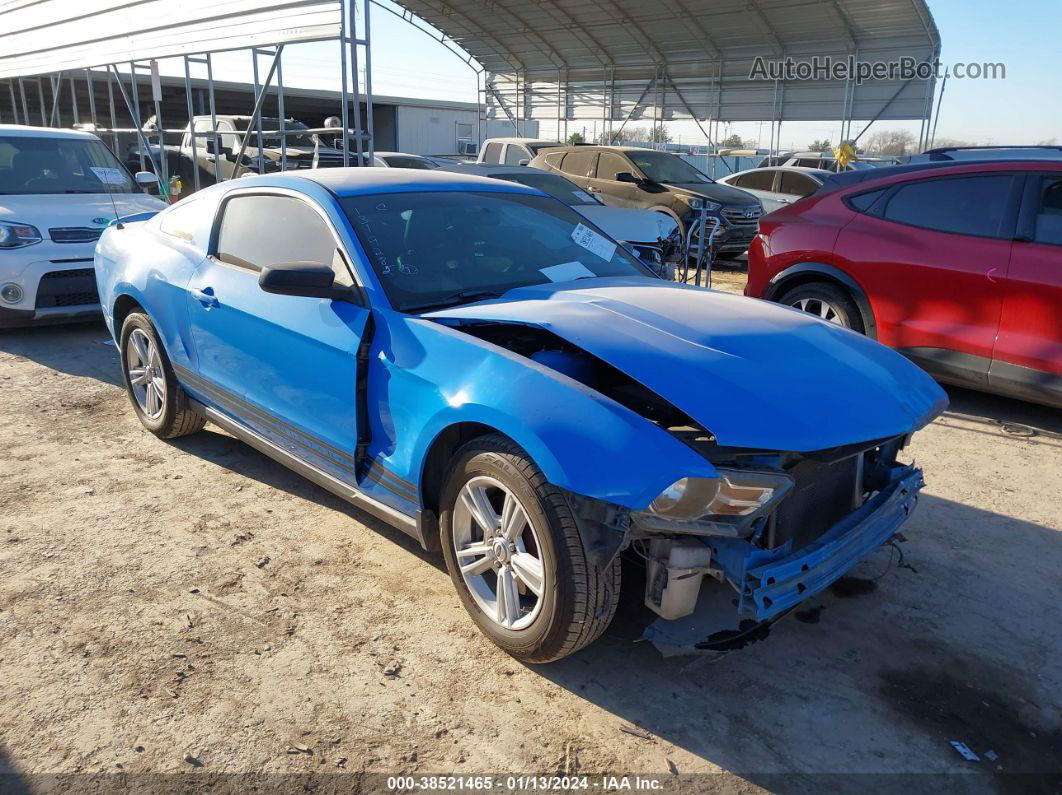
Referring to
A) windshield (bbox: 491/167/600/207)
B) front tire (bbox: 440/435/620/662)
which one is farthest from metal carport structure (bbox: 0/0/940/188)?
front tire (bbox: 440/435/620/662)

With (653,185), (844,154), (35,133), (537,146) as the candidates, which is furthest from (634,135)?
(35,133)

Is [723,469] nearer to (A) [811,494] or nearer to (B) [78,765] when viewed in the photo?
(A) [811,494]

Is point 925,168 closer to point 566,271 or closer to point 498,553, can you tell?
point 566,271

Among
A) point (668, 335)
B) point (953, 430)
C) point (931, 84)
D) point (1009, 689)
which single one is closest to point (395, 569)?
point (668, 335)

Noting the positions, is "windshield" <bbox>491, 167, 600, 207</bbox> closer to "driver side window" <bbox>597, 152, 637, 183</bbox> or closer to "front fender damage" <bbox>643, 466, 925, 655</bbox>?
"driver side window" <bbox>597, 152, 637, 183</bbox>

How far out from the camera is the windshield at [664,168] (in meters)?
13.7

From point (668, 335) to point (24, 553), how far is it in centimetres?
298

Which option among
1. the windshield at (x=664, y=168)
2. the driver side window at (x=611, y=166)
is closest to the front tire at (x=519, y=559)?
the windshield at (x=664, y=168)

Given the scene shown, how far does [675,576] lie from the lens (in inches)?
98.1

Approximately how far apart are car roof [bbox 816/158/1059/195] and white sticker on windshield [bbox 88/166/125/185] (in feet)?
22.8

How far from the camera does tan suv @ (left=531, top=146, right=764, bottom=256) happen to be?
12.8 meters

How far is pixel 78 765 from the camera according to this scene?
2377mm

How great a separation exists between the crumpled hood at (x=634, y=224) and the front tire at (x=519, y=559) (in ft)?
16.3

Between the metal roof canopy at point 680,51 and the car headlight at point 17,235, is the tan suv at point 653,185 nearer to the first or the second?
the metal roof canopy at point 680,51
